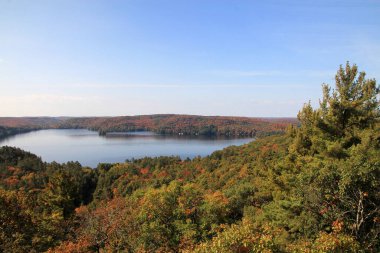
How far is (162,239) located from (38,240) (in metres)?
5.47

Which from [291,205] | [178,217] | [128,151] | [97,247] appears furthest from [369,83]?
[128,151]

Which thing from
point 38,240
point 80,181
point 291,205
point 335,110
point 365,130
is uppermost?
point 335,110

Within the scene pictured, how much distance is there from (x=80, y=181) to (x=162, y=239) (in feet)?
183

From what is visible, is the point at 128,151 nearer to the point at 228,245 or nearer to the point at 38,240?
the point at 38,240

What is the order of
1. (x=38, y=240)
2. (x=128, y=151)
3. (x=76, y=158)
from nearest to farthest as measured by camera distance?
(x=38, y=240) < (x=76, y=158) < (x=128, y=151)

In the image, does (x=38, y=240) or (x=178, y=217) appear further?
(x=178, y=217)

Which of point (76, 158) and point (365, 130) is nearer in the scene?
point (365, 130)

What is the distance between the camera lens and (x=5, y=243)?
11.2 metres

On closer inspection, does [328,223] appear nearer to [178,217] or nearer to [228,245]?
[228,245]

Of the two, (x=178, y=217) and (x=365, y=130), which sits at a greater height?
(x=365, y=130)

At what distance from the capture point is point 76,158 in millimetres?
97188

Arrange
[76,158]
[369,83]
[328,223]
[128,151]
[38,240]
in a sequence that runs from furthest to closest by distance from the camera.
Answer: [128,151] → [76,158] → [369,83] → [38,240] → [328,223]

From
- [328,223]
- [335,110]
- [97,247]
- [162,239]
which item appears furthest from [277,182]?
[97,247]

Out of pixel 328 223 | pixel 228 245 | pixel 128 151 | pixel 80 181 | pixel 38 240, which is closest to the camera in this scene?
pixel 228 245
